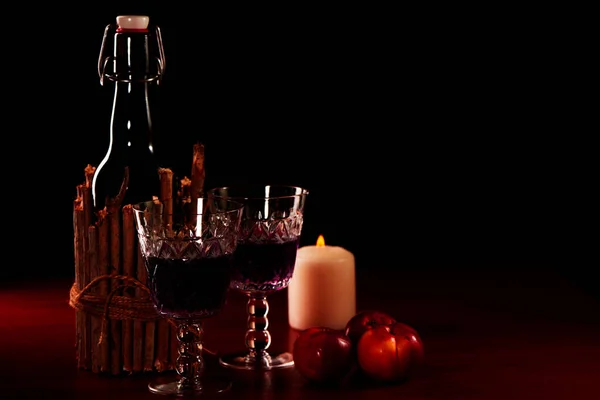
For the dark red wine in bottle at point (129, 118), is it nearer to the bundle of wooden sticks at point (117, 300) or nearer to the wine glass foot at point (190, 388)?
the bundle of wooden sticks at point (117, 300)

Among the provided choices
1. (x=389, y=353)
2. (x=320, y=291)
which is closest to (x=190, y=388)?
(x=389, y=353)

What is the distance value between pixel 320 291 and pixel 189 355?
0.50m

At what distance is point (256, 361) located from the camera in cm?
214

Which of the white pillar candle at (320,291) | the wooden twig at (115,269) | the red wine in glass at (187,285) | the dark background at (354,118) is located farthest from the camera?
the dark background at (354,118)

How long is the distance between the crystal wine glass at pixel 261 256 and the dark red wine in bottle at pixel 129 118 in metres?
0.14

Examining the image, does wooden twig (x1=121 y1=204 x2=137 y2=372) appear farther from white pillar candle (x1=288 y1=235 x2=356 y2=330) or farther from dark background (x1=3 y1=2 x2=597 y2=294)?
dark background (x1=3 y1=2 x2=597 y2=294)

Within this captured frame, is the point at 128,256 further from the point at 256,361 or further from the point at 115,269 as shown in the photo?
the point at 256,361

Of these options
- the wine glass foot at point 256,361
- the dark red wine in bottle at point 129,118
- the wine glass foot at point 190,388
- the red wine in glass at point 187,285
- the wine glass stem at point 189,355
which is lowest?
the wine glass foot at point 190,388

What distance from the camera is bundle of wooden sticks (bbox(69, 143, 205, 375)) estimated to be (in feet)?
6.76

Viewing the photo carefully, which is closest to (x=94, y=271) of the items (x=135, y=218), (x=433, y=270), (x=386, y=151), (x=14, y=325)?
(x=135, y=218)

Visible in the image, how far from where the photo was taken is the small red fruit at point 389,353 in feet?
6.54

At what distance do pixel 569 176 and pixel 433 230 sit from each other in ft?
1.68

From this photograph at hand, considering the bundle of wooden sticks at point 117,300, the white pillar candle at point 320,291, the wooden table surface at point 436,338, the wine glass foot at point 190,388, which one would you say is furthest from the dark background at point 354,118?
the wine glass foot at point 190,388

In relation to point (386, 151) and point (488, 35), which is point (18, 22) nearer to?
point (386, 151)
